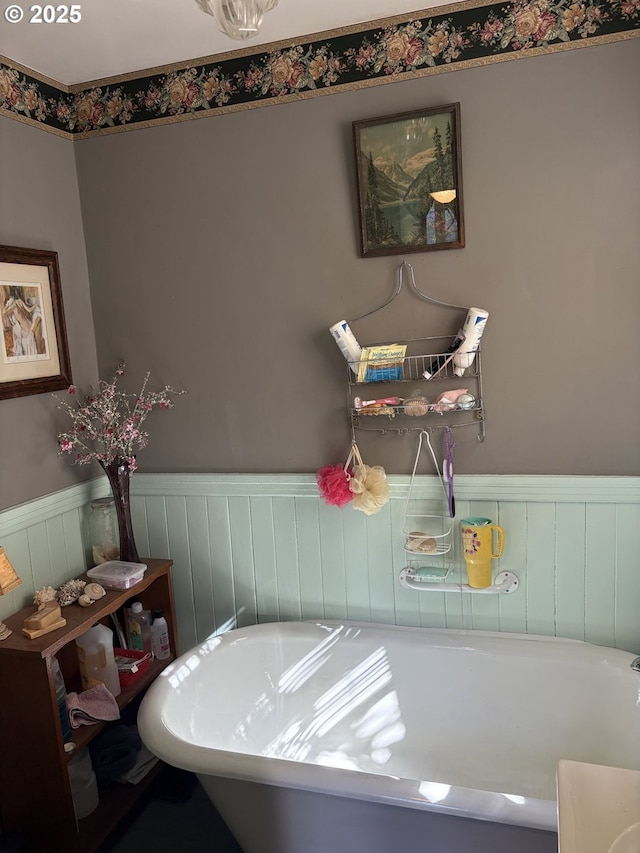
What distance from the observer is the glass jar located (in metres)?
2.38

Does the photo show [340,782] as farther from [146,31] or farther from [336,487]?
[146,31]

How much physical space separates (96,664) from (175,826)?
1.86 feet

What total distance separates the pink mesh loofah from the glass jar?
2.64 feet

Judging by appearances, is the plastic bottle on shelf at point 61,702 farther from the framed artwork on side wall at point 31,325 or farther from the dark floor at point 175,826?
the framed artwork on side wall at point 31,325

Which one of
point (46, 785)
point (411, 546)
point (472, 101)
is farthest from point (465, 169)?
point (46, 785)

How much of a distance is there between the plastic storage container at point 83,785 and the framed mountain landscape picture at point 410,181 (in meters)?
1.87

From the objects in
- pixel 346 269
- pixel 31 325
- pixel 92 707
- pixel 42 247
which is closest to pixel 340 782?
pixel 92 707

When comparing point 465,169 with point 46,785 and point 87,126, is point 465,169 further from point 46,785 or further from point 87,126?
point 46,785

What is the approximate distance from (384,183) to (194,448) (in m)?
1.15

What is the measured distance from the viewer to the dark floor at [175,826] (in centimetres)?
199

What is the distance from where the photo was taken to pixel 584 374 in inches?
78.7

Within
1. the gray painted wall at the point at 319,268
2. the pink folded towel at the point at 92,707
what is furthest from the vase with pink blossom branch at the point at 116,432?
the pink folded towel at the point at 92,707

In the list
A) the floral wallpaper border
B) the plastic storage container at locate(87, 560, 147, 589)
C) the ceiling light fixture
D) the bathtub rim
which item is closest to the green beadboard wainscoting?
the plastic storage container at locate(87, 560, 147, 589)

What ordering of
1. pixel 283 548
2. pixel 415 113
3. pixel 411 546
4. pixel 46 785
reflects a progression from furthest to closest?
pixel 283 548
pixel 411 546
pixel 415 113
pixel 46 785
